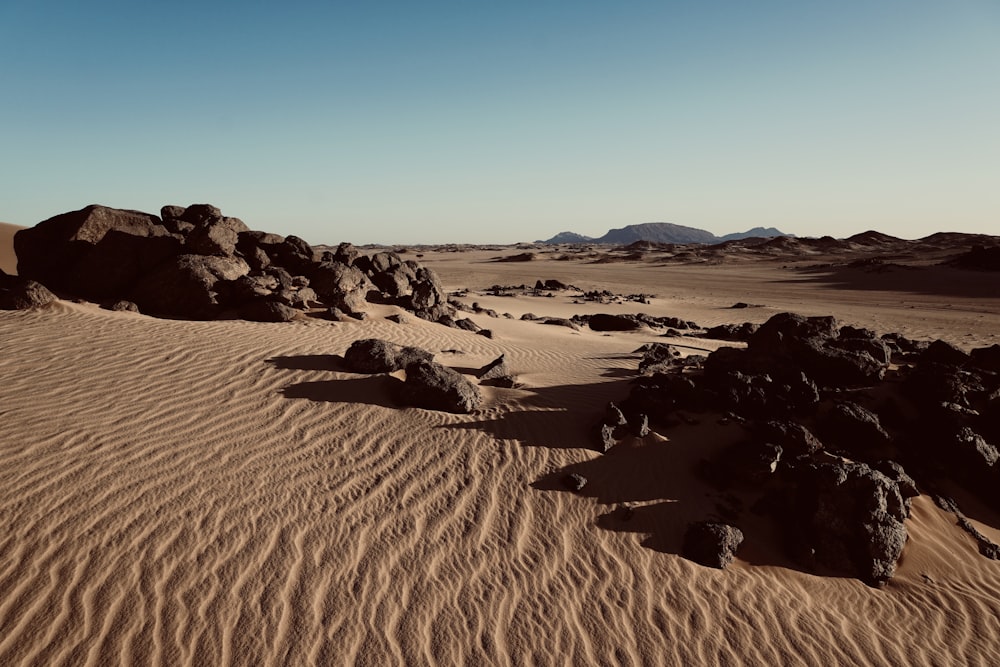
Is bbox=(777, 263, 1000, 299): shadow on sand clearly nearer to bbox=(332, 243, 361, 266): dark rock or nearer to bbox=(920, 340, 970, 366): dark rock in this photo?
bbox=(920, 340, 970, 366): dark rock

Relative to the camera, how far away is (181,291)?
39.5 ft

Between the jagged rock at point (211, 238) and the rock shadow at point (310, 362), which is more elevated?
the jagged rock at point (211, 238)

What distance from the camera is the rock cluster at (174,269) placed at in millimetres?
12062

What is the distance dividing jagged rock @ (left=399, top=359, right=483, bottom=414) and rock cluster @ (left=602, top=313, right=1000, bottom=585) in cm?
216

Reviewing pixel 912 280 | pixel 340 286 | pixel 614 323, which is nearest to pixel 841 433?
pixel 340 286

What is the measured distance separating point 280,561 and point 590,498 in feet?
11.1

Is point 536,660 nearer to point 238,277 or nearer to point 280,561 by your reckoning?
point 280,561

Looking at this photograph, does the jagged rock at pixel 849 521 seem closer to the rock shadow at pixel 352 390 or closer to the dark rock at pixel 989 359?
the dark rock at pixel 989 359

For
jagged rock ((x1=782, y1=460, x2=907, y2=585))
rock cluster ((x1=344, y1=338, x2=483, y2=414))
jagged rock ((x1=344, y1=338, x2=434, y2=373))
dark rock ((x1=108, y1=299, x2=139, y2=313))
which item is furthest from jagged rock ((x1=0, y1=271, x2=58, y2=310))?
jagged rock ((x1=782, y1=460, x2=907, y2=585))

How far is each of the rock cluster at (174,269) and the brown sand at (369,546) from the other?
364 cm

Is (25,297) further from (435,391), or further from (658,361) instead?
(658,361)

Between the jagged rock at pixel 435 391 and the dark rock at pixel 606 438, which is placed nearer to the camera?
the dark rock at pixel 606 438

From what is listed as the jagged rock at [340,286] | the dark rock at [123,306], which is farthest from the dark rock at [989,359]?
the dark rock at [123,306]

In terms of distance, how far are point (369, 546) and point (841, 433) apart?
20.0 feet
